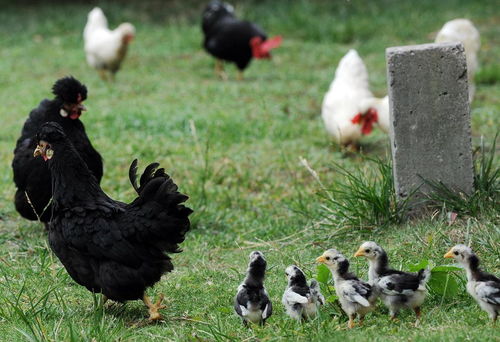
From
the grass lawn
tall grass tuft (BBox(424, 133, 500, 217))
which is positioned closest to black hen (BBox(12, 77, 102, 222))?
the grass lawn

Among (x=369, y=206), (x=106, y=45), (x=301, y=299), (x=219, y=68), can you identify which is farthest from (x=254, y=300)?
(x=219, y=68)

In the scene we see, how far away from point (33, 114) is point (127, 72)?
6.48 metres

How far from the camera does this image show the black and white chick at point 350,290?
14.7 feet

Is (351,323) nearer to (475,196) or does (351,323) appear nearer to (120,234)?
(120,234)

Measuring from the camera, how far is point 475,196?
20.3 feet

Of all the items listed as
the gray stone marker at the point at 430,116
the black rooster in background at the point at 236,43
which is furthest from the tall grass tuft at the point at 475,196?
the black rooster in background at the point at 236,43

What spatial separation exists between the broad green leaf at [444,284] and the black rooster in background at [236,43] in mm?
8321

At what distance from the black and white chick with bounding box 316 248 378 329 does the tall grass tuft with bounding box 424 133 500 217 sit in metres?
1.76

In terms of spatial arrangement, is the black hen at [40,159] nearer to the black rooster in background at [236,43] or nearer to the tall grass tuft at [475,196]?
the tall grass tuft at [475,196]

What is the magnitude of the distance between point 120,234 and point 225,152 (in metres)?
4.26

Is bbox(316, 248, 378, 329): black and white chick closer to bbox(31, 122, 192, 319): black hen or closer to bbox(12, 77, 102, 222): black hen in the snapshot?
bbox(31, 122, 192, 319): black hen

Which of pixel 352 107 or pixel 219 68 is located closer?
pixel 352 107

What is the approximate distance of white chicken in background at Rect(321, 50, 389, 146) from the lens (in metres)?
8.62

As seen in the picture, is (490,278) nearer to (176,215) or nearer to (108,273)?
(176,215)
